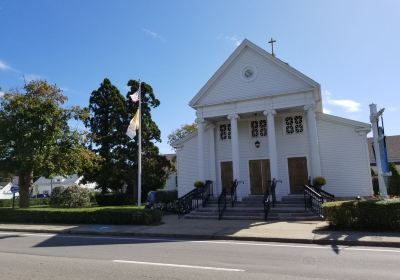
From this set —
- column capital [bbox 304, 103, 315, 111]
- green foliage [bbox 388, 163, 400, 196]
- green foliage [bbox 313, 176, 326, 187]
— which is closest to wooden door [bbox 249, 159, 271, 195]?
green foliage [bbox 313, 176, 326, 187]

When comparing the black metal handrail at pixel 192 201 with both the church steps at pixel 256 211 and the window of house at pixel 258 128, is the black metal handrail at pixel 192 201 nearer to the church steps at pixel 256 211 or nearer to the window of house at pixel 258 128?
the church steps at pixel 256 211

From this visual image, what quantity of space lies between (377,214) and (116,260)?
858 centimetres

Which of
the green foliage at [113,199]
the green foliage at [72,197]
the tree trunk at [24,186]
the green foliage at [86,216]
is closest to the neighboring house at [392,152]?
the green foliage at [113,199]

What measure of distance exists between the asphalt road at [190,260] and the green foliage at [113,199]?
24.4 metres

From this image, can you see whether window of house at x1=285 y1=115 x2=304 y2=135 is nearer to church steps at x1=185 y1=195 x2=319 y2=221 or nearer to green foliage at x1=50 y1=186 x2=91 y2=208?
church steps at x1=185 y1=195 x2=319 y2=221

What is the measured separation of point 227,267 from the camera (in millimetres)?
7961

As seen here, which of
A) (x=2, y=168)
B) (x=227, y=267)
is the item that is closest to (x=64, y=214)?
(x=2, y=168)

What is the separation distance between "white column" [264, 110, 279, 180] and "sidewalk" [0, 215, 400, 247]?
4579 millimetres

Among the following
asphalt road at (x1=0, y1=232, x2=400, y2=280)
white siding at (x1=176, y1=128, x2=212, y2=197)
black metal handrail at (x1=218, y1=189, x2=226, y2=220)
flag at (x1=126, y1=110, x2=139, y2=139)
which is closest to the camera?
asphalt road at (x1=0, y1=232, x2=400, y2=280)

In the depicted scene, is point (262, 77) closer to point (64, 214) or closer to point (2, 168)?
point (64, 214)

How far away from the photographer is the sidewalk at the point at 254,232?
36.5 ft

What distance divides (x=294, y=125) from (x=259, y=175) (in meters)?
3.55

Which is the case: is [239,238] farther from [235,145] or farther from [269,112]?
[269,112]

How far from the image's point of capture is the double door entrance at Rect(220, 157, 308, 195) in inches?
846
